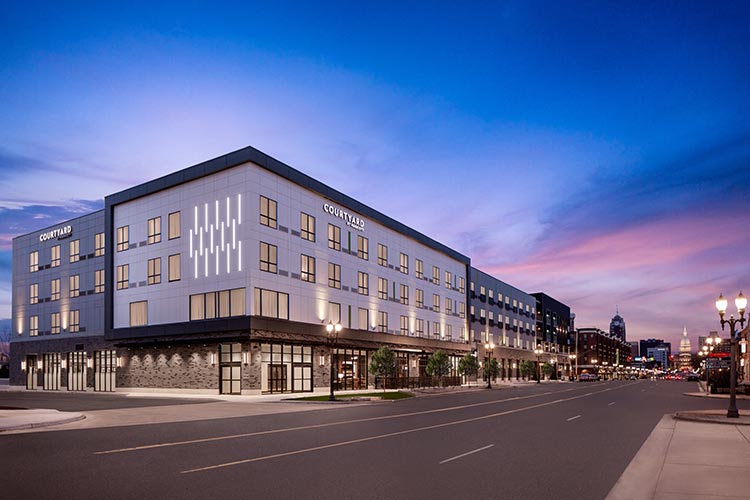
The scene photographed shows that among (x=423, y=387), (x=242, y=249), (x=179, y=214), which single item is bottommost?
(x=423, y=387)

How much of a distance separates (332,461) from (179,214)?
42201 millimetres

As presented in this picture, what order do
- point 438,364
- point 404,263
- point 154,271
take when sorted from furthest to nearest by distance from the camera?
point 404,263
point 438,364
point 154,271

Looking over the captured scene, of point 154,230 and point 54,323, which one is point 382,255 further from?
point 54,323

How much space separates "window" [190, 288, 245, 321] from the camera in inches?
1841

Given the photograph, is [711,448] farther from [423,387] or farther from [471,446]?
[423,387]

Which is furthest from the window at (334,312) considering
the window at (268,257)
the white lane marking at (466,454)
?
the white lane marking at (466,454)

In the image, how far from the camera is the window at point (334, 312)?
56000 mm

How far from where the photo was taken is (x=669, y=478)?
37.3 ft

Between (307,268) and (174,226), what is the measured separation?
11.6 meters

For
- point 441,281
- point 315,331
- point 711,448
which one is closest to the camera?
point 711,448

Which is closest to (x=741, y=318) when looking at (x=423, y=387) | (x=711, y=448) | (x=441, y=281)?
(x=711, y=448)

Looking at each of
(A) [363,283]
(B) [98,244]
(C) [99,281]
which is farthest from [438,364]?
(B) [98,244]

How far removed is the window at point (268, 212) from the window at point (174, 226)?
27.2 ft

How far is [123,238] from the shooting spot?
187ft
